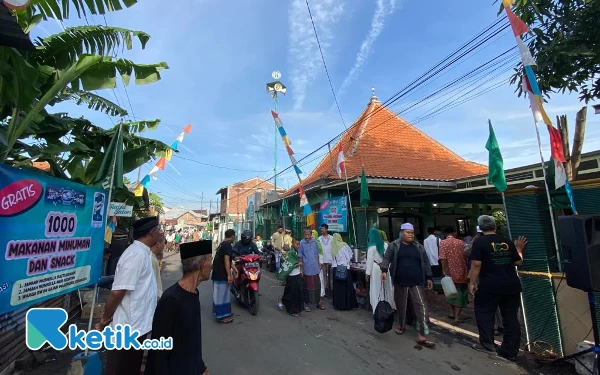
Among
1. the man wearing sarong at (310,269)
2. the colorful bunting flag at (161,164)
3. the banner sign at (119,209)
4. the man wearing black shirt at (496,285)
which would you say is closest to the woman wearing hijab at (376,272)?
the man wearing sarong at (310,269)

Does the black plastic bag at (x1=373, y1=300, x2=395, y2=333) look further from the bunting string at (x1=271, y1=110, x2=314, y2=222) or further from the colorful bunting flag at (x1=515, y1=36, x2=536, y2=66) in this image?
the bunting string at (x1=271, y1=110, x2=314, y2=222)

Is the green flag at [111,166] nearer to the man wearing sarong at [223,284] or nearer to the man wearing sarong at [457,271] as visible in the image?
the man wearing sarong at [223,284]

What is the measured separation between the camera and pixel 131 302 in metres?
2.88

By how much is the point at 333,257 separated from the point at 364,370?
3.89 meters

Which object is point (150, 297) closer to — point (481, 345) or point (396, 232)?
point (481, 345)

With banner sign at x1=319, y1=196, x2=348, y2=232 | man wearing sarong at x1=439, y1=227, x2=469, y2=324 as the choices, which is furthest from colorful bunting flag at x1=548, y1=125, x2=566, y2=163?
banner sign at x1=319, y1=196, x2=348, y2=232

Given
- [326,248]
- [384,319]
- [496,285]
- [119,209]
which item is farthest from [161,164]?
[496,285]

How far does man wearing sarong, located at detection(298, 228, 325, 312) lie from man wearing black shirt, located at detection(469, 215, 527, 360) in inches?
134

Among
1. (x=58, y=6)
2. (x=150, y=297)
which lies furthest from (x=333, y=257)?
(x=58, y=6)

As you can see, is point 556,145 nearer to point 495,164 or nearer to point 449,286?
point 495,164

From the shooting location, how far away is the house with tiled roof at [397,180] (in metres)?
10.1

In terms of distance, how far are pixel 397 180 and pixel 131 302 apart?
26.8ft

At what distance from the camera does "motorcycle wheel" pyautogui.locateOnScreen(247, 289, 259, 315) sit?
6.52 metres

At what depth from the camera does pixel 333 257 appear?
785 centimetres
